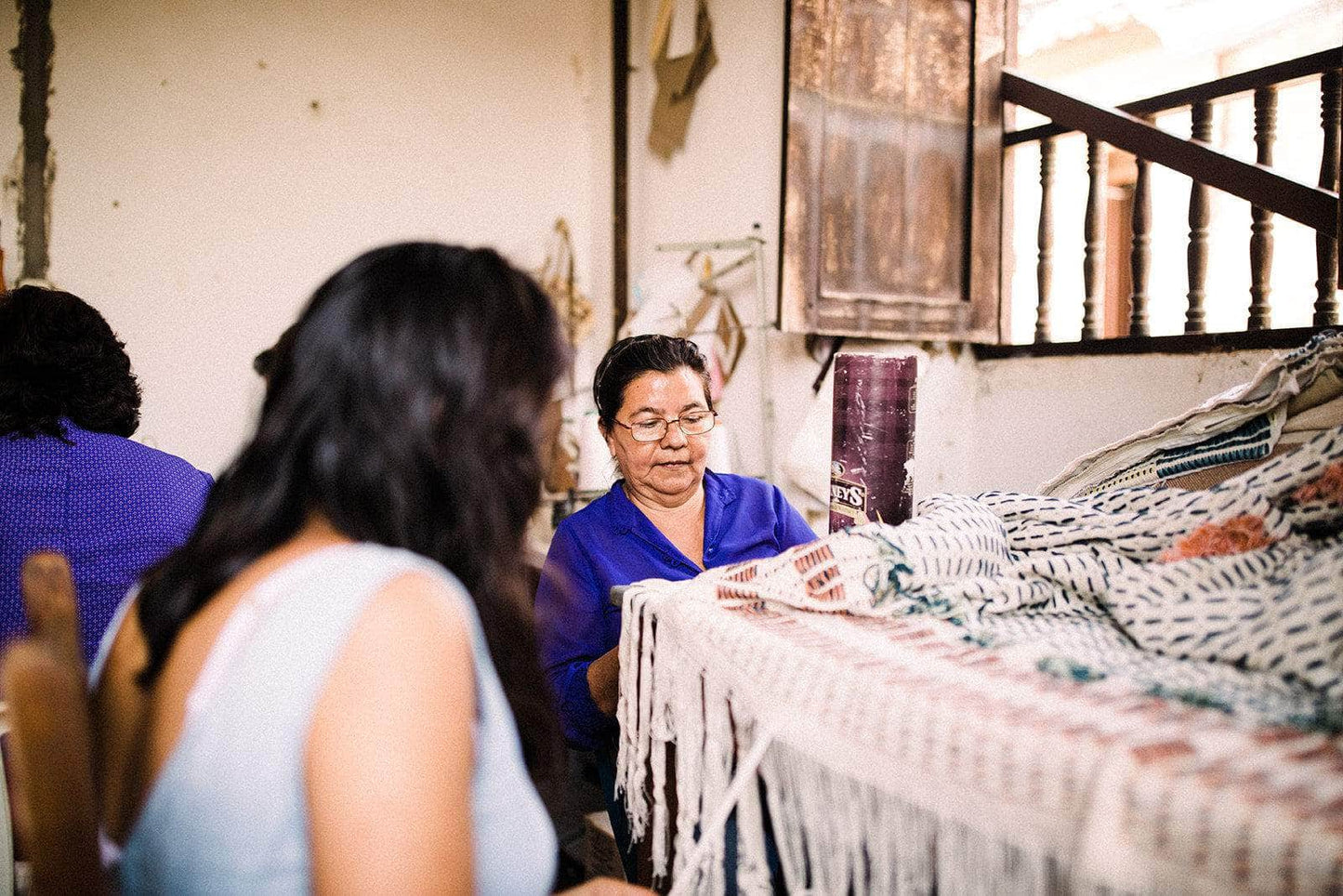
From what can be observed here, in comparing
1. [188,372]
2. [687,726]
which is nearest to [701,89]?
[188,372]

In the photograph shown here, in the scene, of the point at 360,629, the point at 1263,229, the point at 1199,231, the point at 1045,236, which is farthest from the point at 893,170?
the point at 360,629

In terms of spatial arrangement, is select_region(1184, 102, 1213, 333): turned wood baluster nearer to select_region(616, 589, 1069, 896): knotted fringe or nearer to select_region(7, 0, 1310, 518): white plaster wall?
select_region(7, 0, 1310, 518): white plaster wall

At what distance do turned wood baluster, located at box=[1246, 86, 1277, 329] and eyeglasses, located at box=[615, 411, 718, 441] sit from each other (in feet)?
5.53

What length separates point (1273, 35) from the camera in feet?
15.2

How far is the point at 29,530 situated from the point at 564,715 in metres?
1.18

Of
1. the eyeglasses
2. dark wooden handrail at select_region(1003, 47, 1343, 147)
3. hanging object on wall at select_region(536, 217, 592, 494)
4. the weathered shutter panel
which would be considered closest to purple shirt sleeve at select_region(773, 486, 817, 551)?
the eyeglasses

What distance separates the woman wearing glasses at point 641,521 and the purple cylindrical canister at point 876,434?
0.52 metres

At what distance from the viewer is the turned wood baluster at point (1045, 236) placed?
2984 mm

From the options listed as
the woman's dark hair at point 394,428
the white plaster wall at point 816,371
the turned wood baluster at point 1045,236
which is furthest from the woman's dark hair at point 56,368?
the turned wood baluster at point 1045,236

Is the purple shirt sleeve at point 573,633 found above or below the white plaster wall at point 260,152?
below

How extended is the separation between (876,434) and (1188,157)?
1.90 meters

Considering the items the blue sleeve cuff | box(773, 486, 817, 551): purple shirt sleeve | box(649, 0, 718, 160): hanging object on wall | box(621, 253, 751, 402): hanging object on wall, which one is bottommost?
the blue sleeve cuff

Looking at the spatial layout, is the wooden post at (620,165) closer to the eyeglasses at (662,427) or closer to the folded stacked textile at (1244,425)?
the eyeglasses at (662,427)

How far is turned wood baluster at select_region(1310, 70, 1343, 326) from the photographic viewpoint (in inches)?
89.1
